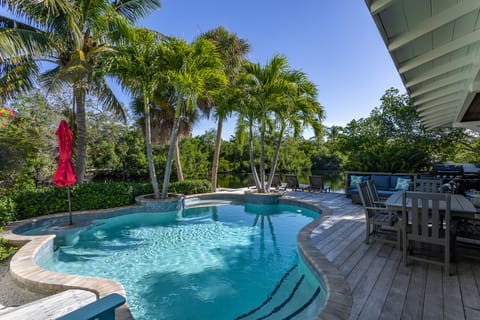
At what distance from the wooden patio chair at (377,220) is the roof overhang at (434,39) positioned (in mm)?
2029

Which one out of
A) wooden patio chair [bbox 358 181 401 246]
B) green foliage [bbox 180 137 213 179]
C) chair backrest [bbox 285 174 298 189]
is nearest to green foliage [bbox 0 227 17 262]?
wooden patio chair [bbox 358 181 401 246]

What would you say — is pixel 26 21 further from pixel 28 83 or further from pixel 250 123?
pixel 250 123

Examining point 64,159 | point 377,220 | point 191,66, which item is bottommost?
point 377,220

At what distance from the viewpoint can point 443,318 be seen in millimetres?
2156

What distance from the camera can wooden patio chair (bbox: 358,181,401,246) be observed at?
3.80 m

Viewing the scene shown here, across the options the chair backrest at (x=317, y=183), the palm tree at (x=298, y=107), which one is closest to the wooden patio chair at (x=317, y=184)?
the chair backrest at (x=317, y=183)

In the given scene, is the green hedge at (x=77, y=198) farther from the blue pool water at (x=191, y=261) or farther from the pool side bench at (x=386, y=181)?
the pool side bench at (x=386, y=181)

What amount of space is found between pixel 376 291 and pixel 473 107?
4.95 meters

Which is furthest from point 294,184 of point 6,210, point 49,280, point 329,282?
point 6,210

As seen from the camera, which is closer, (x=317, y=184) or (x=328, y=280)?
(x=328, y=280)

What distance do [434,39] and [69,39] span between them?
9.59 meters

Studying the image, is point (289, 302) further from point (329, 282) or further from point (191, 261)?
point (191, 261)

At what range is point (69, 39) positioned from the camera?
751cm

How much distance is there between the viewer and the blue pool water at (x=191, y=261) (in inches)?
123
